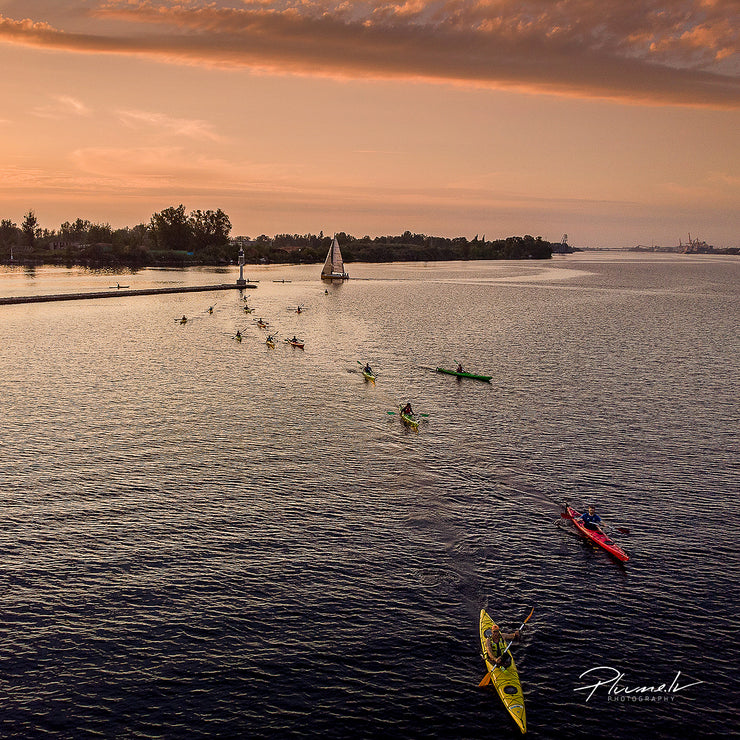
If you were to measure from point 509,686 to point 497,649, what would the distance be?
1990mm

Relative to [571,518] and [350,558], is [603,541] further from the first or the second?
[350,558]

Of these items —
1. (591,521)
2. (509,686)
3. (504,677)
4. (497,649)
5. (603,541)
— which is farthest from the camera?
(591,521)

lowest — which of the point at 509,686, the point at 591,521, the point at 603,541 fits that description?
the point at 509,686

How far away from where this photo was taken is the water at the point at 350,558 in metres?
32.2

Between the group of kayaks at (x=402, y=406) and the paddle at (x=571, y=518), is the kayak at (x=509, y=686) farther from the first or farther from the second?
the group of kayaks at (x=402, y=406)

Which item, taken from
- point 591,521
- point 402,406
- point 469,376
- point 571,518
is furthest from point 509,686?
point 469,376

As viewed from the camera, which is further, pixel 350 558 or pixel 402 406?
pixel 402 406

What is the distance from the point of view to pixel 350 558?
147 ft

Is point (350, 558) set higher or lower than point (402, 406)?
lower

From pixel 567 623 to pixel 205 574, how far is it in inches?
937

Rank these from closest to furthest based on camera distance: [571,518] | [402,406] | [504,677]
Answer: [504,677] < [571,518] < [402,406]

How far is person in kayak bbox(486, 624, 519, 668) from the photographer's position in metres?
33.5

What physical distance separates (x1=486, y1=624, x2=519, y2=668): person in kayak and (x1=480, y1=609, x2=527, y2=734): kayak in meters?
0.15

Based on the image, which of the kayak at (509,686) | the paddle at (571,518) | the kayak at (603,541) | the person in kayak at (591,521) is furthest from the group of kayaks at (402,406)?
the kayak at (509,686)
